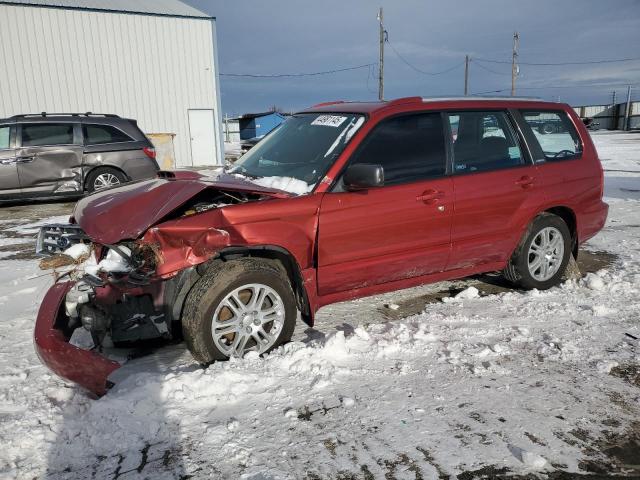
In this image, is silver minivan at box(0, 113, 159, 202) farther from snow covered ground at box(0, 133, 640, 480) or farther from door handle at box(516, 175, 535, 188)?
door handle at box(516, 175, 535, 188)

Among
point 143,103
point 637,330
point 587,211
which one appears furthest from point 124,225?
point 143,103

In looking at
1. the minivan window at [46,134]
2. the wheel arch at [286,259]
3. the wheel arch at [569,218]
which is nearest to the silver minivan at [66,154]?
the minivan window at [46,134]

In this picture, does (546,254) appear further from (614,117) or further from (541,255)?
(614,117)

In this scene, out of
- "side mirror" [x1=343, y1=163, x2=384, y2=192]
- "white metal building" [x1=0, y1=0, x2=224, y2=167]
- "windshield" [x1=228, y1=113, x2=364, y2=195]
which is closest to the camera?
"side mirror" [x1=343, y1=163, x2=384, y2=192]

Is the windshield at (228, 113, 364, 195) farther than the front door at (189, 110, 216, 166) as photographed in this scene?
No

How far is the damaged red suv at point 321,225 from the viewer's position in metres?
2.88

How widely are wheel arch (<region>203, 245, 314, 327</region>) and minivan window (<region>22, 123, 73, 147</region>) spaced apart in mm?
7750

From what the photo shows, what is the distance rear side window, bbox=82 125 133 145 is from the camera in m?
9.32

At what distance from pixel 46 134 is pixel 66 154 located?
55 cm

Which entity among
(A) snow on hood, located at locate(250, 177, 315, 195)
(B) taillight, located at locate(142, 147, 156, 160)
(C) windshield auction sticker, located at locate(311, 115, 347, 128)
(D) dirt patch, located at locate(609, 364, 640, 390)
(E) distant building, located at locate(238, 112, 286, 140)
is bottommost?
(D) dirt patch, located at locate(609, 364, 640, 390)

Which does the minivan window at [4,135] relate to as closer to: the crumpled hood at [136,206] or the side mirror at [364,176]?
the crumpled hood at [136,206]

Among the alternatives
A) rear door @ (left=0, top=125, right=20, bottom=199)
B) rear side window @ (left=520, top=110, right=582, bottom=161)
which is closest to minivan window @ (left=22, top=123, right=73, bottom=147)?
rear door @ (left=0, top=125, right=20, bottom=199)

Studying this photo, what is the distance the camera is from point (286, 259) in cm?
323

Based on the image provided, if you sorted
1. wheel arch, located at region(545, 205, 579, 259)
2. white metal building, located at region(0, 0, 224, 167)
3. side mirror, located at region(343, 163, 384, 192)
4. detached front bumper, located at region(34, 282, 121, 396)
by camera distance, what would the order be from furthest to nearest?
white metal building, located at region(0, 0, 224, 167) → wheel arch, located at region(545, 205, 579, 259) → side mirror, located at region(343, 163, 384, 192) → detached front bumper, located at region(34, 282, 121, 396)
